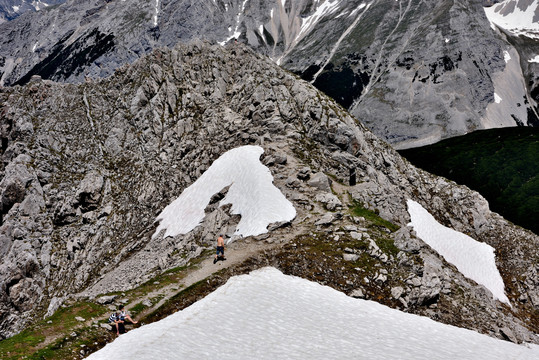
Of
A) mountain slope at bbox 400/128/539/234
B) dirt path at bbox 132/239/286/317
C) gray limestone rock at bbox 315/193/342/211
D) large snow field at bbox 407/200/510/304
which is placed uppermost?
dirt path at bbox 132/239/286/317

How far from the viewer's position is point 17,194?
58.4 m

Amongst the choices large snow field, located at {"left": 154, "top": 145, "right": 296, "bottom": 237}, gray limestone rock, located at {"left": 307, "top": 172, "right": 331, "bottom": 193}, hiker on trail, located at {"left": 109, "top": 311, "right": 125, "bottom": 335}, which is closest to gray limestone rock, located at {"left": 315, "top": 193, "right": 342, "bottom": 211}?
gray limestone rock, located at {"left": 307, "top": 172, "right": 331, "bottom": 193}

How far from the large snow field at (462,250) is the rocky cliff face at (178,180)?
1930 millimetres

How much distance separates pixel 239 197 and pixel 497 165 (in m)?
123

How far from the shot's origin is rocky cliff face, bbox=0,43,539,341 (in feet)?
128

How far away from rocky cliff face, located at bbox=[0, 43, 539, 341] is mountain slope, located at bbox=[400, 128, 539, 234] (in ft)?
184

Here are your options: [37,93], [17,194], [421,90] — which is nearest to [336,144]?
[17,194]

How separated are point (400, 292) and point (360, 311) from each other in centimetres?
474

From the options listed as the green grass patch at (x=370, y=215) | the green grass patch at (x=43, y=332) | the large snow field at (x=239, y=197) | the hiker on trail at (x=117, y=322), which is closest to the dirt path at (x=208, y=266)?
the hiker on trail at (x=117, y=322)

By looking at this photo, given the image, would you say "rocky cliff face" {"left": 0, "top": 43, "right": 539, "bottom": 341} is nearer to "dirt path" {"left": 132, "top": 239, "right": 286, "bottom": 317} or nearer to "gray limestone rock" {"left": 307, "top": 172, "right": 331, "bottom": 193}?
"gray limestone rock" {"left": 307, "top": 172, "right": 331, "bottom": 193}

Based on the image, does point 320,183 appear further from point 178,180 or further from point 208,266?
point 178,180

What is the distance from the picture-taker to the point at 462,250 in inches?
2031

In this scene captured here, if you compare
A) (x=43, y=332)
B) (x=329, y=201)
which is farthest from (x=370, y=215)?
(x=43, y=332)

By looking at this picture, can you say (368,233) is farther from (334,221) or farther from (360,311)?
(360,311)
